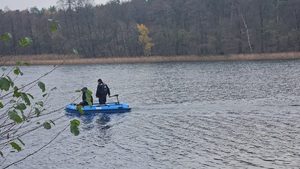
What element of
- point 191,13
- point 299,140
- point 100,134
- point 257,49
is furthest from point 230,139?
point 191,13

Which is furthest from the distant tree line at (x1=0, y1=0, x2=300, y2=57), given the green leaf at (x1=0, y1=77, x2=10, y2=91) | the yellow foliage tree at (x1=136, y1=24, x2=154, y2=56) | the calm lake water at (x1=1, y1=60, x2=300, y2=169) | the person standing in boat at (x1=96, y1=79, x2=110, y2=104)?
the green leaf at (x1=0, y1=77, x2=10, y2=91)

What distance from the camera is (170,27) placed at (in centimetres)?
7694

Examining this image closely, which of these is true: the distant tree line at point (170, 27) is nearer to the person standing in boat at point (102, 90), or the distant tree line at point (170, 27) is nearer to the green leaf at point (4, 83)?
the person standing in boat at point (102, 90)

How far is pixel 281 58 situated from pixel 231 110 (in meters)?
34.9

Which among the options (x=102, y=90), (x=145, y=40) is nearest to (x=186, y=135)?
(x=102, y=90)

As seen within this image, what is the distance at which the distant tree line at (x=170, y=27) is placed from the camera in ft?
209

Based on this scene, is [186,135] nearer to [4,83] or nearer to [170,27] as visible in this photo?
[4,83]

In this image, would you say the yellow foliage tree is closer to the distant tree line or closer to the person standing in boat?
the distant tree line

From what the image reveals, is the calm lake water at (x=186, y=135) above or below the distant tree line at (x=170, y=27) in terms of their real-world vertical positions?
below

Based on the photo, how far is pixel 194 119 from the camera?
1848 centimetres

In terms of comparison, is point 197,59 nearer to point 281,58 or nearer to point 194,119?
point 281,58

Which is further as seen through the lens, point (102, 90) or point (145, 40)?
point (145, 40)

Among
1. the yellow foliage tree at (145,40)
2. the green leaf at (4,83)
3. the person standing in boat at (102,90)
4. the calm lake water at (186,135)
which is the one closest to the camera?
the green leaf at (4,83)

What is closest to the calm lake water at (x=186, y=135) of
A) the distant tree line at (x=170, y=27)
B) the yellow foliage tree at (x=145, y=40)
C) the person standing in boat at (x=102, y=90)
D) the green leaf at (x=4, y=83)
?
the person standing in boat at (x=102, y=90)
